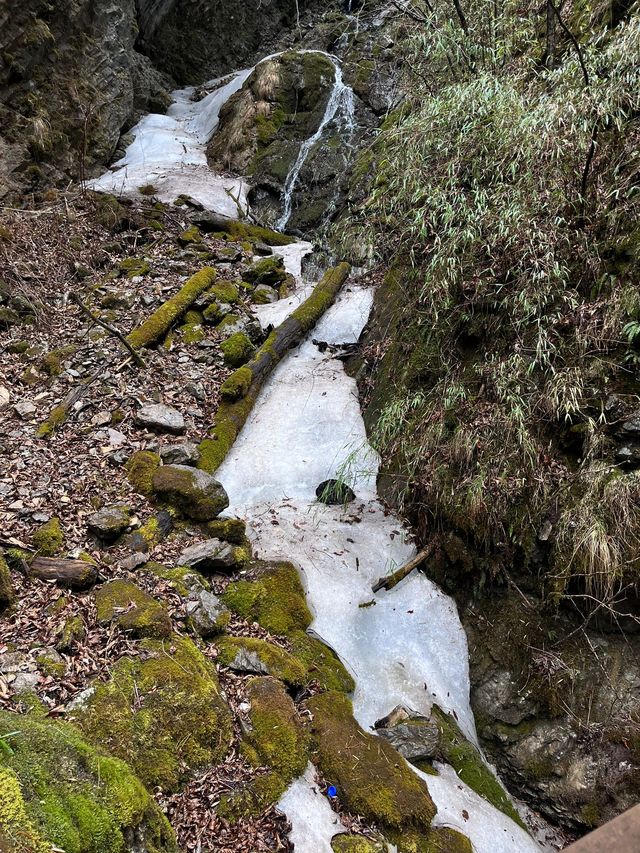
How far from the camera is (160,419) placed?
5.78 meters

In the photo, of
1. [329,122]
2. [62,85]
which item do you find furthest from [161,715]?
[329,122]

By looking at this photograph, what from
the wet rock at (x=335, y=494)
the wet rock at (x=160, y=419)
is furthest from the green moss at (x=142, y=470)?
the wet rock at (x=335, y=494)

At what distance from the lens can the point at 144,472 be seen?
504cm

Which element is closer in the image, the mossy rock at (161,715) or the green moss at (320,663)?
the mossy rock at (161,715)

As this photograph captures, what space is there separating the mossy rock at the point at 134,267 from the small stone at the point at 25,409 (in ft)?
11.3

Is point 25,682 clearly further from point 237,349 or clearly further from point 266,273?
point 266,273

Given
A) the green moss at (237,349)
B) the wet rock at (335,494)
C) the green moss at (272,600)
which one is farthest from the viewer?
the green moss at (237,349)

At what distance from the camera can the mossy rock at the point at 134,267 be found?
27.4ft

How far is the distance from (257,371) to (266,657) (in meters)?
4.17

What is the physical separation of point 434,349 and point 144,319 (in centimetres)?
426

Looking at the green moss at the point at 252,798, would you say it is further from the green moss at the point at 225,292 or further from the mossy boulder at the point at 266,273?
the mossy boulder at the point at 266,273

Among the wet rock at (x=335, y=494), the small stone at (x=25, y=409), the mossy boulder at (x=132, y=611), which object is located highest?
the small stone at (x=25, y=409)

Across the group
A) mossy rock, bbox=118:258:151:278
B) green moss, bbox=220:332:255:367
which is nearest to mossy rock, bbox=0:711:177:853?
green moss, bbox=220:332:255:367

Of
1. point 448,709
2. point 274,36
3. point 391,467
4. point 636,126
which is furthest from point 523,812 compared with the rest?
point 274,36
